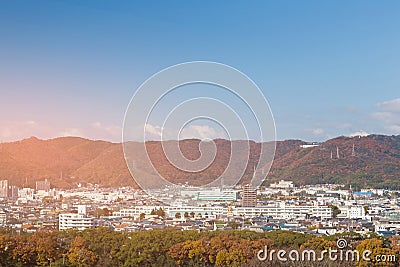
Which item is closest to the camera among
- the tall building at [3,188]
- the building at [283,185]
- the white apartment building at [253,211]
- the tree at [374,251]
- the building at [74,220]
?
the tree at [374,251]

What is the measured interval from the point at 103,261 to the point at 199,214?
6.97m

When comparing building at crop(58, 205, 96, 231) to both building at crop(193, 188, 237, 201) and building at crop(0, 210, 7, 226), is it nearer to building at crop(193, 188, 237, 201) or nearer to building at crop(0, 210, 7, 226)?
building at crop(0, 210, 7, 226)

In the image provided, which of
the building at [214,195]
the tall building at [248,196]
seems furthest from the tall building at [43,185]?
the tall building at [248,196]

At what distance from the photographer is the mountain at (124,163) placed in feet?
65.3

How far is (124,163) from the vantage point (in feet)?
61.0

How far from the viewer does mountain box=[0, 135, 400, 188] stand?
19.9 m

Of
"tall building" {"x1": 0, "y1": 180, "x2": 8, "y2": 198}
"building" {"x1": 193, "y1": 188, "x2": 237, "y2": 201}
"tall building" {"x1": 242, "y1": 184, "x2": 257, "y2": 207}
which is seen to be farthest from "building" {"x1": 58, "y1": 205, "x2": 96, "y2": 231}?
"tall building" {"x1": 0, "y1": 180, "x2": 8, "y2": 198}

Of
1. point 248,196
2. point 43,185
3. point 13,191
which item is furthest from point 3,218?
point 43,185

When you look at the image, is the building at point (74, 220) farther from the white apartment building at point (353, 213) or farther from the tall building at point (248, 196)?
the white apartment building at point (353, 213)

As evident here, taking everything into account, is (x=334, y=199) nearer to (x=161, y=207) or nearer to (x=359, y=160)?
(x=359, y=160)

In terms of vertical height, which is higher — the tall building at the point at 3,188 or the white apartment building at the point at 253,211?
the tall building at the point at 3,188

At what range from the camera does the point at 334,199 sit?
1878 centimetres

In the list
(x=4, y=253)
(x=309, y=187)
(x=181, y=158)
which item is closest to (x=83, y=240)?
(x=4, y=253)

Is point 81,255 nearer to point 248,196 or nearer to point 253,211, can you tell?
point 253,211
